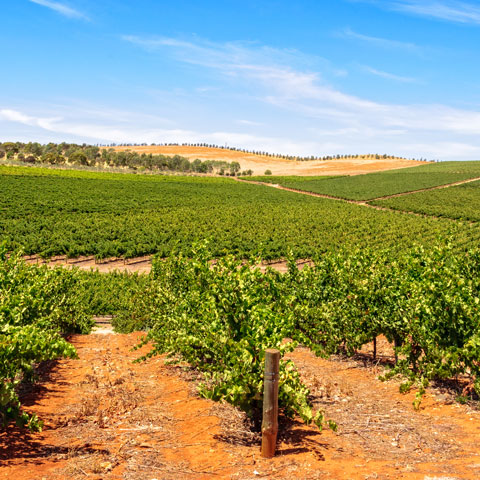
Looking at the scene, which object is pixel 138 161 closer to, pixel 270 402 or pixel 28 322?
pixel 28 322

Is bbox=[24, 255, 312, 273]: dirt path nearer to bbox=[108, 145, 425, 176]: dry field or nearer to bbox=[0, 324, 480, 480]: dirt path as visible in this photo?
bbox=[0, 324, 480, 480]: dirt path

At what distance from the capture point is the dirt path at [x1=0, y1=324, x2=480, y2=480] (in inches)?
228

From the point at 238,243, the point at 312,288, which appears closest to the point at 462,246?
the point at 238,243

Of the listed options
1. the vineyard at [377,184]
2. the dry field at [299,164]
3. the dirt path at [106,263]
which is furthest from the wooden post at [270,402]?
the dry field at [299,164]

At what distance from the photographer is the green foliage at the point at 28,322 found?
6203mm

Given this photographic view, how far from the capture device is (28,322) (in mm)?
10180

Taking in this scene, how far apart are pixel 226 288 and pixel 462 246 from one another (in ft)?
115

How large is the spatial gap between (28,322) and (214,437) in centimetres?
561

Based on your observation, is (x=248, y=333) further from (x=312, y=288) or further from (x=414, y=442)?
(x=312, y=288)

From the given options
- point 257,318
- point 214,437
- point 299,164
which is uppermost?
→ point 299,164

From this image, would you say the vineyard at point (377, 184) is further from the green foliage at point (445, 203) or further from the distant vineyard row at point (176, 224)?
the distant vineyard row at point (176, 224)

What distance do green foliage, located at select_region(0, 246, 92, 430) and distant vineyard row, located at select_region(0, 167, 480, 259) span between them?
982 centimetres

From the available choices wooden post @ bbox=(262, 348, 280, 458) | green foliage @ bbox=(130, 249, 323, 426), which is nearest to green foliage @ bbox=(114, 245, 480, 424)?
green foliage @ bbox=(130, 249, 323, 426)

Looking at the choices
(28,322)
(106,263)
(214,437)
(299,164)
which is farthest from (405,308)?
(299,164)
